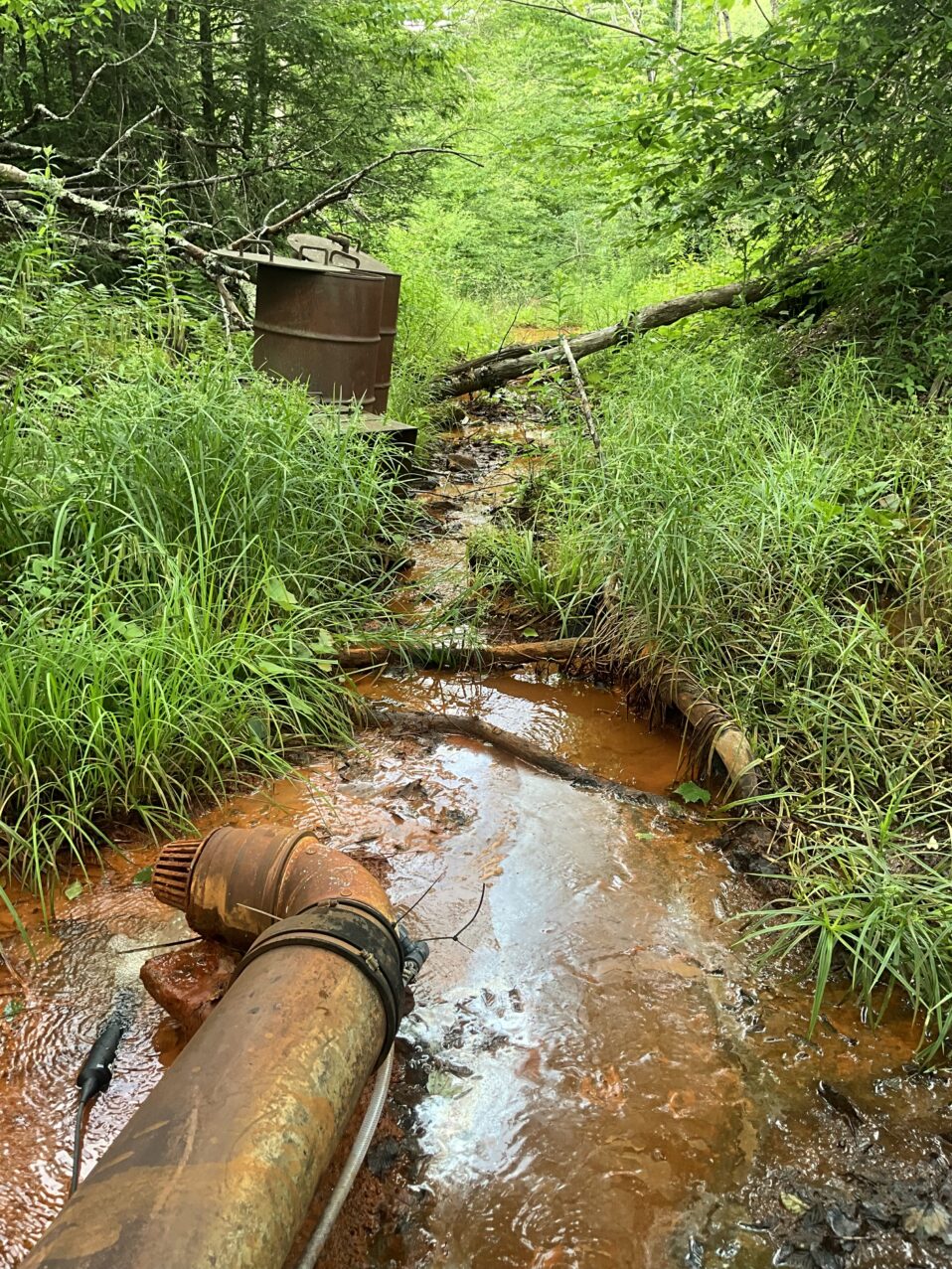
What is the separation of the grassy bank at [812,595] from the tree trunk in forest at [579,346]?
7.56ft

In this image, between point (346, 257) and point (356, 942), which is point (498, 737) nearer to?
point (356, 942)

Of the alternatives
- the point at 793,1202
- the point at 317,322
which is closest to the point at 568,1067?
the point at 793,1202

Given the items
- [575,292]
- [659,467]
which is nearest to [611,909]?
[659,467]

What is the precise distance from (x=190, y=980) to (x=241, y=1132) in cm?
83

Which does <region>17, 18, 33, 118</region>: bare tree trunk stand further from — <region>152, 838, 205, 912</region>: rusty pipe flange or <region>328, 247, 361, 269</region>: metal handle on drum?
<region>152, 838, 205, 912</region>: rusty pipe flange

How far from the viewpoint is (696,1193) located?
62.5 inches

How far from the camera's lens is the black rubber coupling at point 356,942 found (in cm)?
143

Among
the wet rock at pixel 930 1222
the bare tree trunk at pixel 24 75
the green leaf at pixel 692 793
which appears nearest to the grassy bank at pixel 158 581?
the green leaf at pixel 692 793

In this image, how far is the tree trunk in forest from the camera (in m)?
7.06

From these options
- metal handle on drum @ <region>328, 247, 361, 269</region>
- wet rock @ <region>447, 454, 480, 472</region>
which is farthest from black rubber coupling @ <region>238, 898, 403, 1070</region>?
wet rock @ <region>447, 454, 480, 472</region>

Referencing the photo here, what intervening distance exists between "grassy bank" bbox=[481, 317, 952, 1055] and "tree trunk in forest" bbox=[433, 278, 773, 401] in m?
2.30

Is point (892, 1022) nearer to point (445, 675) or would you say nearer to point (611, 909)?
point (611, 909)

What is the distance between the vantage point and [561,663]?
3.71 meters

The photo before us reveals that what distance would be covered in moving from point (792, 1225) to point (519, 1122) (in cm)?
54
